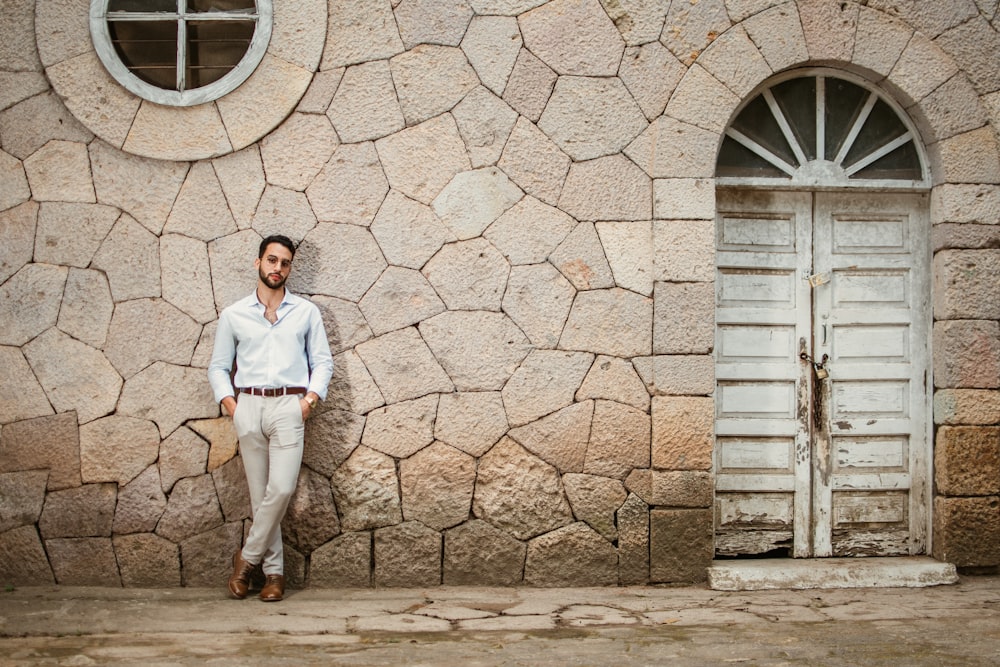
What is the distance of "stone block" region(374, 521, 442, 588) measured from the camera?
4719 millimetres

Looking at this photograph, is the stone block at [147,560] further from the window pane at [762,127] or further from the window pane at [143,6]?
the window pane at [762,127]

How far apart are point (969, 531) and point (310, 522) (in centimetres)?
348

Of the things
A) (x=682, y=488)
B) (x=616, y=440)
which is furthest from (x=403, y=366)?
(x=682, y=488)

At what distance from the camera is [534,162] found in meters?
4.81

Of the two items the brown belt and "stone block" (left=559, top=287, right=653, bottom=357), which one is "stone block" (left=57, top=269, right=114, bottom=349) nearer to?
the brown belt

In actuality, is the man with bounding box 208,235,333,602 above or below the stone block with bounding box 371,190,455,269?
below

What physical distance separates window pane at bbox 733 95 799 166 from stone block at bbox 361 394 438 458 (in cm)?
234

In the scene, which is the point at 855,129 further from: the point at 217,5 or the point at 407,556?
the point at 217,5

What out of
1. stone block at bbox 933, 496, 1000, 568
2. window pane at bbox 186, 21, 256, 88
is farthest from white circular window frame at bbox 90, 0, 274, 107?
stone block at bbox 933, 496, 1000, 568

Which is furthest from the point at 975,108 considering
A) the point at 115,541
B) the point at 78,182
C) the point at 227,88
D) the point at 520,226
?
the point at 115,541

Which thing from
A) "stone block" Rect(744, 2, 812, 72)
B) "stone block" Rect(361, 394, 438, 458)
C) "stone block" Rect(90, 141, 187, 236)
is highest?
"stone block" Rect(744, 2, 812, 72)

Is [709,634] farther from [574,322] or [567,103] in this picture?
[567,103]

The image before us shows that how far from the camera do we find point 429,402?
4762 mm

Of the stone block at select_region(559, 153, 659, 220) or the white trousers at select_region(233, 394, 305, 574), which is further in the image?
the stone block at select_region(559, 153, 659, 220)
